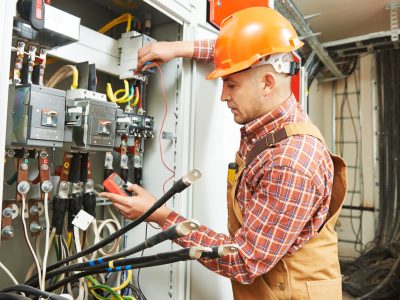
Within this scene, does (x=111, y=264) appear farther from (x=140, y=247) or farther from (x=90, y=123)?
(x=90, y=123)

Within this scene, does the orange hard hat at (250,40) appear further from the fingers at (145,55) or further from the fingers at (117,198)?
the fingers at (117,198)

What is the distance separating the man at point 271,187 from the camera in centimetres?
79

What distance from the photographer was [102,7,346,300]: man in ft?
2.60

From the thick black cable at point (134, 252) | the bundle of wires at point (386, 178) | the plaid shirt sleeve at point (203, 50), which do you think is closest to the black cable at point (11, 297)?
the thick black cable at point (134, 252)

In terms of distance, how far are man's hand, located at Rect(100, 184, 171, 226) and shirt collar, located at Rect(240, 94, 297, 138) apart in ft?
1.16

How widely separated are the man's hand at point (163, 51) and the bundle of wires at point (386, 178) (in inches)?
112

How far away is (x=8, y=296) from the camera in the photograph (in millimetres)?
620

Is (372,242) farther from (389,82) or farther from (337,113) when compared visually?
(389,82)

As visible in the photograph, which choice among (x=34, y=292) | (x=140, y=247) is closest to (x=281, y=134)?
(x=140, y=247)

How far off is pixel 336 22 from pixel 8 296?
3.18m

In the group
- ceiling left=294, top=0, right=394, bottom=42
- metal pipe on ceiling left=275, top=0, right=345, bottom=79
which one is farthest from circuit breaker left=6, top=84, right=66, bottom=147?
ceiling left=294, top=0, right=394, bottom=42

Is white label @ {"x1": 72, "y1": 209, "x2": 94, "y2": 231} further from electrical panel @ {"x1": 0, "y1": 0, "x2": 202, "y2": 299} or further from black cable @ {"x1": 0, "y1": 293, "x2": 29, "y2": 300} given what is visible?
black cable @ {"x1": 0, "y1": 293, "x2": 29, "y2": 300}

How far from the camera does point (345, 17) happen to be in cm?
286

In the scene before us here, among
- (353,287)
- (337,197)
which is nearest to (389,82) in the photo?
(353,287)
